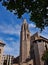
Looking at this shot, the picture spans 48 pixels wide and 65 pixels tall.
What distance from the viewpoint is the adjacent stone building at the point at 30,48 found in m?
74.3

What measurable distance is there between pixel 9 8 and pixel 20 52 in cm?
7401

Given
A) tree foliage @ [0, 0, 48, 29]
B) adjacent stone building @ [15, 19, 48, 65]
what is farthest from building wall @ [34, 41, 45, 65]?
tree foliage @ [0, 0, 48, 29]

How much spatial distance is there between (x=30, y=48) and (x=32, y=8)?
73199 millimetres

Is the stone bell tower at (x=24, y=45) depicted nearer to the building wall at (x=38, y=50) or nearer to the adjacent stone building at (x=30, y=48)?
the adjacent stone building at (x=30, y=48)

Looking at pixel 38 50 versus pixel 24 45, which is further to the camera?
pixel 24 45

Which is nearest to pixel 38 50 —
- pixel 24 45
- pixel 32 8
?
pixel 24 45

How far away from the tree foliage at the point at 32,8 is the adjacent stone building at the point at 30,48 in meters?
58.2

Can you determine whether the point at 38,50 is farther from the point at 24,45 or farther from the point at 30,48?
the point at 24,45

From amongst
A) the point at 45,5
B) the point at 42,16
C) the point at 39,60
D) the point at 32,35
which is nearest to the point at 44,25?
the point at 42,16

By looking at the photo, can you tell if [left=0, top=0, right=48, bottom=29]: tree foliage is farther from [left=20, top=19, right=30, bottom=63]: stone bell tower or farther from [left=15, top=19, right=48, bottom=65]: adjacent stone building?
[left=20, top=19, right=30, bottom=63]: stone bell tower

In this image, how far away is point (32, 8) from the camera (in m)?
13.5

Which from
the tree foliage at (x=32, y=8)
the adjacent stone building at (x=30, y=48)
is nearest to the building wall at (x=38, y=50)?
the adjacent stone building at (x=30, y=48)

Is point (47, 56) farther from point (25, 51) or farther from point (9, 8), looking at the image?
point (9, 8)

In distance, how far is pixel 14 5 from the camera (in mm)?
13406
